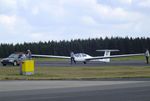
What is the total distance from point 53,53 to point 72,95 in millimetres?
118034

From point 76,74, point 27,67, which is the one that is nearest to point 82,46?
point 76,74

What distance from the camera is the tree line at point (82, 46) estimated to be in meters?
137

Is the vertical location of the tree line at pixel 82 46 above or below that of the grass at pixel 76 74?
above

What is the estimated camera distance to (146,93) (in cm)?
1961

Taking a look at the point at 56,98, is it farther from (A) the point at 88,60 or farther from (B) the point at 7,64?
→ (A) the point at 88,60

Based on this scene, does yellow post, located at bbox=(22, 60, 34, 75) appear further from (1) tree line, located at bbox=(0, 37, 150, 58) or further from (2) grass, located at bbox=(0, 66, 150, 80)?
(1) tree line, located at bbox=(0, 37, 150, 58)

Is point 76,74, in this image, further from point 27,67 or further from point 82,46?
point 82,46

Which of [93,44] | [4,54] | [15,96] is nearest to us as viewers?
[15,96]

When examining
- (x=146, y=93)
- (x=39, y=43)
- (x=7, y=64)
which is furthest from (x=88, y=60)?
(x=39, y=43)

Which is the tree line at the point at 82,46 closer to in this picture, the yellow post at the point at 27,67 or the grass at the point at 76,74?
the grass at the point at 76,74

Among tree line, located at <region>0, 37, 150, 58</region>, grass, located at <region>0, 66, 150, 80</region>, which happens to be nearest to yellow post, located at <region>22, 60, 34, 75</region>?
grass, located at <region>0, 66, 150, 80</region>

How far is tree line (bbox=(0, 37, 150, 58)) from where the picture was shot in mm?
137250

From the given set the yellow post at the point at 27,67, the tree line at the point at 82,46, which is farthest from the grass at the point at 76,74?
the tree line at the point at 82,46

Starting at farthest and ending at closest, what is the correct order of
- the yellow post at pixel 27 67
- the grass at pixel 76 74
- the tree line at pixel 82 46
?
the tree line at pixel 82 46, the yellow post at pixel 27 67, the grass at pixel 76 74
